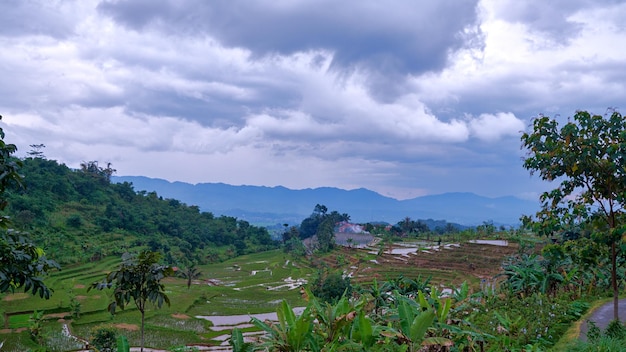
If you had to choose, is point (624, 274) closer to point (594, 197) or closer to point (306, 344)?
point (594, 197)

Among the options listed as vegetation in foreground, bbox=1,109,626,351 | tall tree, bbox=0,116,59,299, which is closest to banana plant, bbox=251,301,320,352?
vegetation in foreground, bbox=1,109,626,351

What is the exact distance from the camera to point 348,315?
592 centimetres

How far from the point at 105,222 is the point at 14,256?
172ft

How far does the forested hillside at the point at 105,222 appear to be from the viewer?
4159cm

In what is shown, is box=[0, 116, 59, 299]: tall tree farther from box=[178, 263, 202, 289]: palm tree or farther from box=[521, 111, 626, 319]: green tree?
box=[178, 263, 202, 289]: palm tree

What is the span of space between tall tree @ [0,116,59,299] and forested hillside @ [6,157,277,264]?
102 ft

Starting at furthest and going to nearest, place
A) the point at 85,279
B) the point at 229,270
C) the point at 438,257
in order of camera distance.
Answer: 1. the point at 229,270
2. the point at 438,257
3. the point at 85,279

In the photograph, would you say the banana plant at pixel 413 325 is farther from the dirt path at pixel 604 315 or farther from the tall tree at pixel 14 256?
the dirt path at pixel 604 315

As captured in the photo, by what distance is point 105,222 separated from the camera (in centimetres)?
5166

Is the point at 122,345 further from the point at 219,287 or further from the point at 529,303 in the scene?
the point at 219,287

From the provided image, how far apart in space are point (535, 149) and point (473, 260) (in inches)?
1262

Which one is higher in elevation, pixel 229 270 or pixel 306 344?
pixel 306 344

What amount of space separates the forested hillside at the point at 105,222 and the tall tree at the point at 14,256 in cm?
3123

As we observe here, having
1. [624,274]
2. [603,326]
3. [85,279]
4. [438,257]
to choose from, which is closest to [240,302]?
[85,279]
